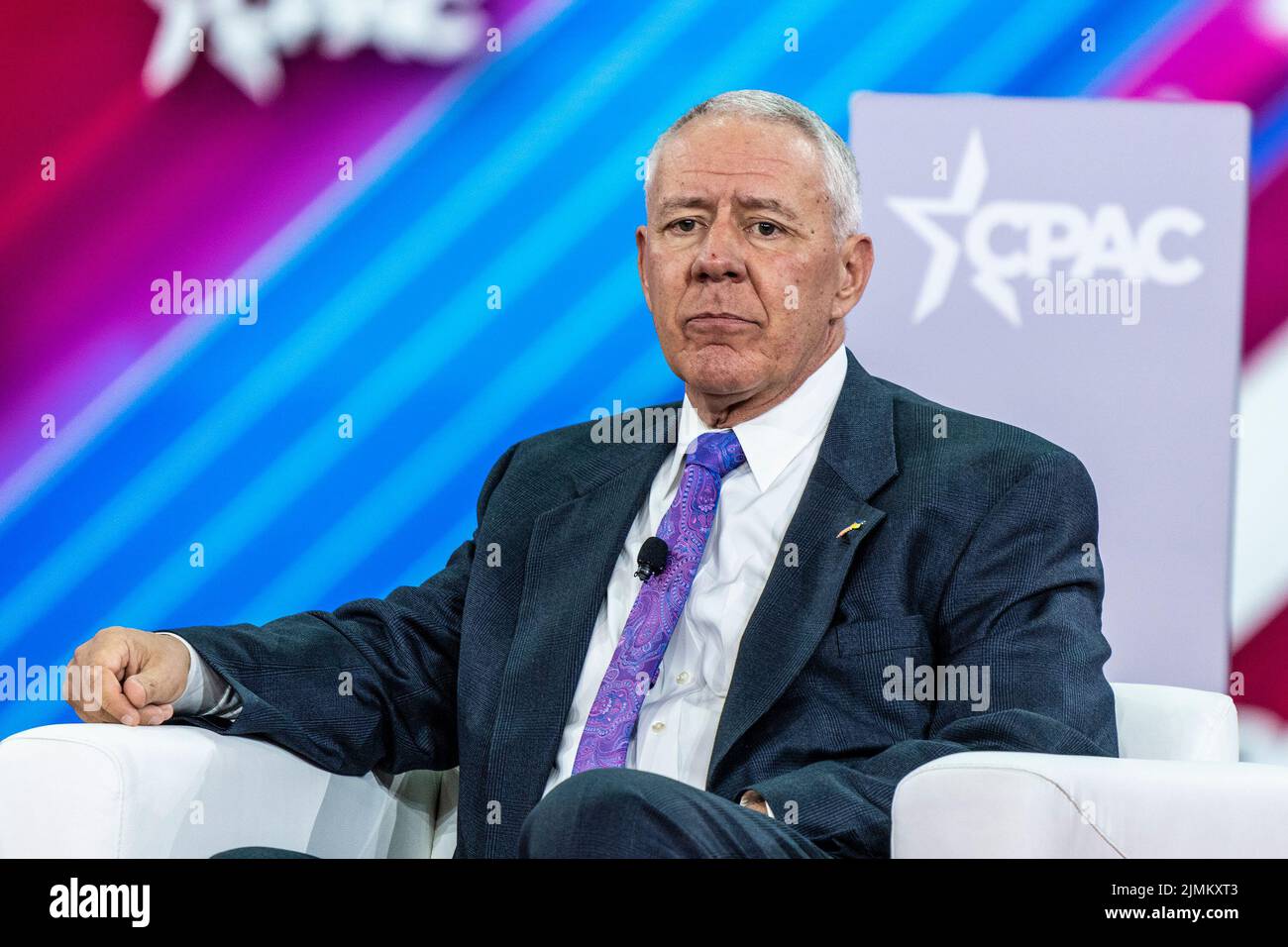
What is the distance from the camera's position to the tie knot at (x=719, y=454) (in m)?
2.40

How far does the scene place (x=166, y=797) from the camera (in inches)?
76.8

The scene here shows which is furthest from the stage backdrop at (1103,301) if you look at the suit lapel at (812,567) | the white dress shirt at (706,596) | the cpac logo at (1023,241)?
the suit lapel at (812,567)

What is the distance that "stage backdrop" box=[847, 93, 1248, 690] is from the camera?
2977 mm

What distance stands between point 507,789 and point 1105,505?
4.54 feet

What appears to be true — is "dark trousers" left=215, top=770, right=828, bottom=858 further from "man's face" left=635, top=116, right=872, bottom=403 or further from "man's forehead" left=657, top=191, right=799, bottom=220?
"man's forehead" left=657, top=191, right=799, bottom=220

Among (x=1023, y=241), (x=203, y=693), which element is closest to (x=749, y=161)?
(x=1023, y=241)

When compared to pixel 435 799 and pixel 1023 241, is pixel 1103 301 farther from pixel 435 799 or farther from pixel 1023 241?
pixel 435 799

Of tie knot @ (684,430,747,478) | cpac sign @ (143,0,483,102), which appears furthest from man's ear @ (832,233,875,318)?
cpac sign @ (143,0,483,102)

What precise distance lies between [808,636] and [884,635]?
4.1 inches

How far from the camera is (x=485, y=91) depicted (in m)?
3.42

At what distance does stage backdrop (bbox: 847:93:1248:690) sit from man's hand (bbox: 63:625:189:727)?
150cm

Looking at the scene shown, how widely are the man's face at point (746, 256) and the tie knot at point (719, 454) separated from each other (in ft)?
0.25

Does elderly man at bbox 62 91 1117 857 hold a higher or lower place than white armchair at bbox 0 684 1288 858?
higher
